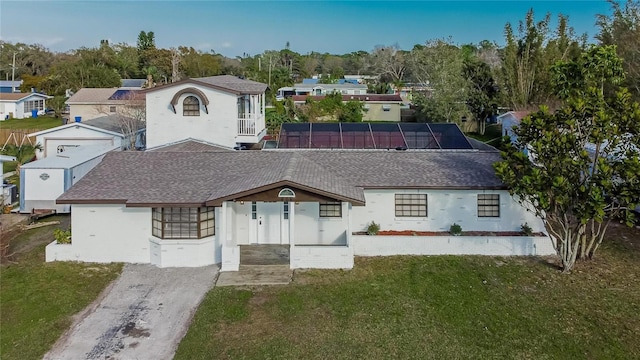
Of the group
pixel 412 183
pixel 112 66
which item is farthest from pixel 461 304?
pixel 112 66

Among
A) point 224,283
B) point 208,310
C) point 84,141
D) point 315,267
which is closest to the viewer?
point 208,310

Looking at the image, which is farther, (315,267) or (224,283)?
(315,267)

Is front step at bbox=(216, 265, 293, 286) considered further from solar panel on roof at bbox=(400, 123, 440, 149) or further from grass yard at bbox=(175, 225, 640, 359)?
solar panel on roof at bbox=(400, 123, 440, 149)

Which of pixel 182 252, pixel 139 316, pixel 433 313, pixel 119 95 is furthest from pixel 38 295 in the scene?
pixel 119 95

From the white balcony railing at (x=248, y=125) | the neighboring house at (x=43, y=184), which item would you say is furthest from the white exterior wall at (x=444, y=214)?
the neighboring house at (x=43, y=184)

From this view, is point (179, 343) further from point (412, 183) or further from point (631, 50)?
point (631, 50)
